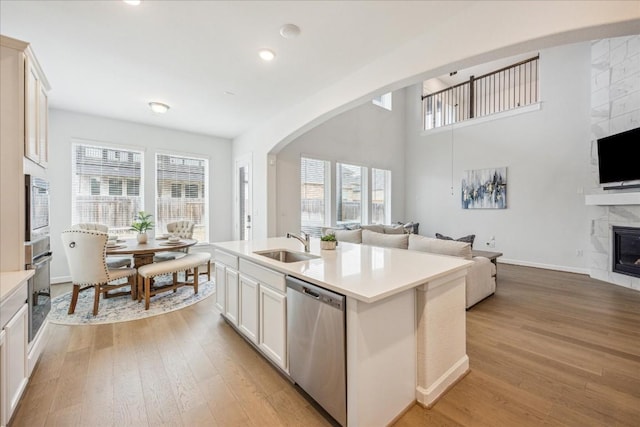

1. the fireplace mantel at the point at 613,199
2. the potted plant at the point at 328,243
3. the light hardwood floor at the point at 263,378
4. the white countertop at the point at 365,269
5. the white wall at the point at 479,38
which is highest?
the white wall at the point at 479,38

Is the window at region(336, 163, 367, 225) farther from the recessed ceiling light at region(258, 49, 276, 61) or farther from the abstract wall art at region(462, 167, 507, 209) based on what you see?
the recessed ceiling light at region(258, 49, 276, 61)

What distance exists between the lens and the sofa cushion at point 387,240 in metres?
3.57

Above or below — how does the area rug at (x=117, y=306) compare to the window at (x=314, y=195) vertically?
below

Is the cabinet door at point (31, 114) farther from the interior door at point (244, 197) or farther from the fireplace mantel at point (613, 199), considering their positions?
the fireplace mantel at point (613, 199)

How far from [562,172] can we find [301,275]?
6.19 metres

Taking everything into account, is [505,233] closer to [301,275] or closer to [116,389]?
[301,275]

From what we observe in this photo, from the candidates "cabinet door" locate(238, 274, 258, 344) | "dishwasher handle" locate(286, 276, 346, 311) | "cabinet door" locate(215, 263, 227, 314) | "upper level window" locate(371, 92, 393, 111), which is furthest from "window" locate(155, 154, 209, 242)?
"upper level window" locate(371, 92, 393, 111)

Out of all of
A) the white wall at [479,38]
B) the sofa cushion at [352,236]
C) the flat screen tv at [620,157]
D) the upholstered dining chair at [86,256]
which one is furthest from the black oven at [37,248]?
the flat screen tv at [620,157]

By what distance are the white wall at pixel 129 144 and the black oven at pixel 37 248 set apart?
9.13ft

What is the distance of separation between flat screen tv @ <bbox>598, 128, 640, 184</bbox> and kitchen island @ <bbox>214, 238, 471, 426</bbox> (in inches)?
158

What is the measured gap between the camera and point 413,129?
7930 millimetres

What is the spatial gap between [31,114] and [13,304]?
4.67 feet

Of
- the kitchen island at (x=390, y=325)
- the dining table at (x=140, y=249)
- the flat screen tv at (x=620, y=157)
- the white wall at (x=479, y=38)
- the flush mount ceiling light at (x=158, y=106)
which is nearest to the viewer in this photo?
the kitchen island at (x=390, y=325)

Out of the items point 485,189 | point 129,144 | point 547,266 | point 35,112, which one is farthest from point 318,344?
point 485,189
